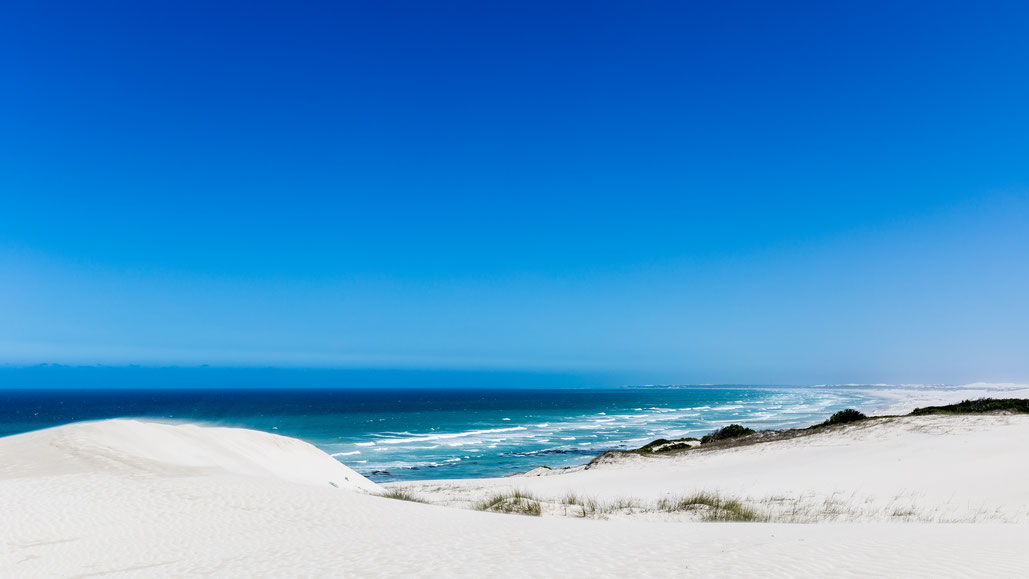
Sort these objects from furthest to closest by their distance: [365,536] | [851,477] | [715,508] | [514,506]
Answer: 1. [851,477]
2. [514,506]
3. [715,508]
4. [365,536]

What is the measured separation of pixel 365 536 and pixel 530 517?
11.3 feet

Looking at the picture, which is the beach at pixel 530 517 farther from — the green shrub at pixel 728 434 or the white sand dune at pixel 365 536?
the green shrub at pixel 728 434

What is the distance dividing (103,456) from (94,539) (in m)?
8.93

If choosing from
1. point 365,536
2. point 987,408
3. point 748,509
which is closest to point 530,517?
point 365,536

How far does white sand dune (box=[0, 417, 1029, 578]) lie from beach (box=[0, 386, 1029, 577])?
5 centimetres

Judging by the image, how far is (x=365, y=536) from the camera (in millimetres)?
9211

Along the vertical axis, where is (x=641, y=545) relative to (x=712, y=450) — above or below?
above

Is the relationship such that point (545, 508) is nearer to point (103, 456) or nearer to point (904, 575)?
point (904, 575)

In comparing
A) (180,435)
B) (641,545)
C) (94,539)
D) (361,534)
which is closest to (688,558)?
(641,545)

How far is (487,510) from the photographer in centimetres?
1288

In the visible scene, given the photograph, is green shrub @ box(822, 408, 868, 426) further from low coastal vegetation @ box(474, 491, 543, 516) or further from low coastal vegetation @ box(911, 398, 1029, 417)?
low coastal vegetation @ box(474, 491, 543, 516)

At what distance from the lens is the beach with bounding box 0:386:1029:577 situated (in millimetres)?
6895

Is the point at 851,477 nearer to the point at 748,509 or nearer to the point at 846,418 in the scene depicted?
the point at 748,509

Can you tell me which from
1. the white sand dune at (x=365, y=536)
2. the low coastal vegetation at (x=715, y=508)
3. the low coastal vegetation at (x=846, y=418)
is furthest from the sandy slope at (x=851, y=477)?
the low coastal vegetation at (x=846, y=418)
